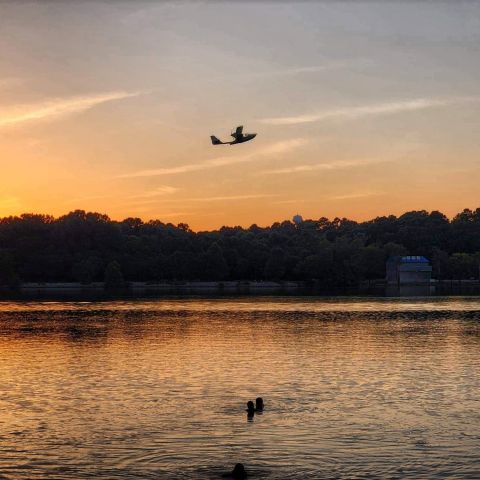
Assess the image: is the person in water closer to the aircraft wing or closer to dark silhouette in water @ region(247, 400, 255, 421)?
dark silhouette in water @ region(247, 400, 255, 421)

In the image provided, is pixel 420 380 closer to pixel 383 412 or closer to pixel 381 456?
pixel 383 412

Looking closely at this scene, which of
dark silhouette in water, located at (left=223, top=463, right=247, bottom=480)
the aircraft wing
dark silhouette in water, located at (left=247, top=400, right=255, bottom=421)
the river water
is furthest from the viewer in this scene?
the aircraft wing

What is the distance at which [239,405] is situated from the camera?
37625 mm

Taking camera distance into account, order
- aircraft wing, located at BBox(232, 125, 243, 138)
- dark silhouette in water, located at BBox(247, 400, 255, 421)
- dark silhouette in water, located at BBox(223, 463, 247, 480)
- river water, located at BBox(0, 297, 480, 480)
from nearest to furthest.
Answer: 1. dark silhouette in water, located at BBox(223, 463, 247, 480)
2. river water, located at BBox(0, 297, 480, 480)
3. dark silhouette in water, located at BBox(247, 400, 255, 421)
4. aircraft wing, located at BBox(232, 125, 243, 138)

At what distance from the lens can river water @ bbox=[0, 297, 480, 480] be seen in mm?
27953

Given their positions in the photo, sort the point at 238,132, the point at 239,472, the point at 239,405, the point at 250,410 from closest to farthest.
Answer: the point at 239,472 < the point at 250,410 < the point at 239,405 < the point at 238,132

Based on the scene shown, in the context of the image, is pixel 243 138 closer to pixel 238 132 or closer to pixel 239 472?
pixel 238 132

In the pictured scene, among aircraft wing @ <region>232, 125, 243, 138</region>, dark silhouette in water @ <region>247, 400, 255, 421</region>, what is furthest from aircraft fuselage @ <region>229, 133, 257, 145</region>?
dark silhouette in water @ <region>247, 400, 255, 421</region>

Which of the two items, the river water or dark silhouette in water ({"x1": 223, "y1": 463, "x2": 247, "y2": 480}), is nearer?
dark silhouette in water ({"x1": 223, "y1": 463, "x2": 247, "y2": 480})

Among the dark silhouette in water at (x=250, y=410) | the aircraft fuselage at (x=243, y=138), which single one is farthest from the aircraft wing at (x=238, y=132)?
the dark silhouette in water at (x=250, y=410)


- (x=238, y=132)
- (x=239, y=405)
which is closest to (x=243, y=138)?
(x=238, y=132)

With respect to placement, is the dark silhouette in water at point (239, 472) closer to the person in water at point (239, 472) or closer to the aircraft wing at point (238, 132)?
the person in water at point (239, 472)

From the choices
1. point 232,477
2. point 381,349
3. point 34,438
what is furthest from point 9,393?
point 381,349

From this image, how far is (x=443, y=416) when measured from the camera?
35.1 metres
